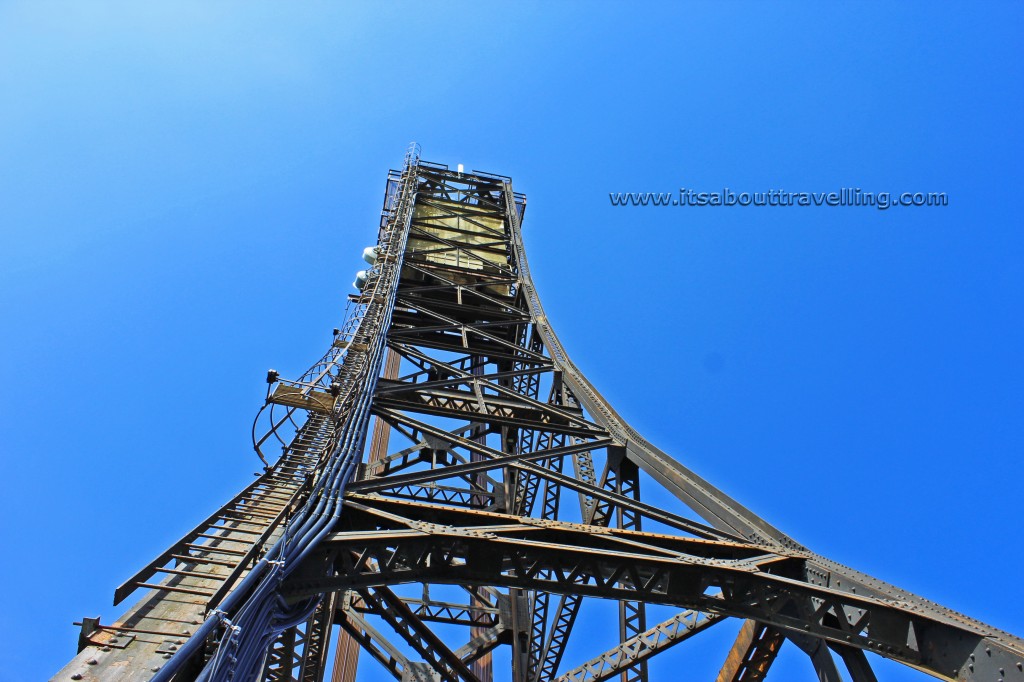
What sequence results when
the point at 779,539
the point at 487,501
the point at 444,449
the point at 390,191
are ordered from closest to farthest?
the point at 779,539, the point at 444,449, the point at 487,501, the point at 390,191

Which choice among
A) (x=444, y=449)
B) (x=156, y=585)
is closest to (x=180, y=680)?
(x=156, y=585)

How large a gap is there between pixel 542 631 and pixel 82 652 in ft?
25.1

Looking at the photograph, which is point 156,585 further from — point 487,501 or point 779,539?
point 487,501

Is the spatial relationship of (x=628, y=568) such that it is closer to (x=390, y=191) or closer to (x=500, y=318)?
(x=500, y=318)

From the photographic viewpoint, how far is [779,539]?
24.8 ft

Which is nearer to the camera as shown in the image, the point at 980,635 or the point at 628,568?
the point at 980,635

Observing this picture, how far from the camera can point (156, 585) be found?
5281 millimetres

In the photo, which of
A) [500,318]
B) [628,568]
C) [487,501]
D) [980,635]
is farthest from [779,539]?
[500,318]

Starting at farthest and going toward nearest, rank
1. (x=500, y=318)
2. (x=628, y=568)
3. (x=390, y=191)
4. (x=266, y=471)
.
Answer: (x=390, y=191), (x=500, y=318), (x=266, y=471), (x=628, y=568)

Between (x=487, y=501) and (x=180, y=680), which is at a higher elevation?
(x=487, y=501)

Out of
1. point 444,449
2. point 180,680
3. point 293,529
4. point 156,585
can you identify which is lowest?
point 180,680

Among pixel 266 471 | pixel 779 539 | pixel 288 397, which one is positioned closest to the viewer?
pixel 779 539

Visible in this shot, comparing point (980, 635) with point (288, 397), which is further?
point (288, 397)

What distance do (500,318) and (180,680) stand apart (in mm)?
12380
